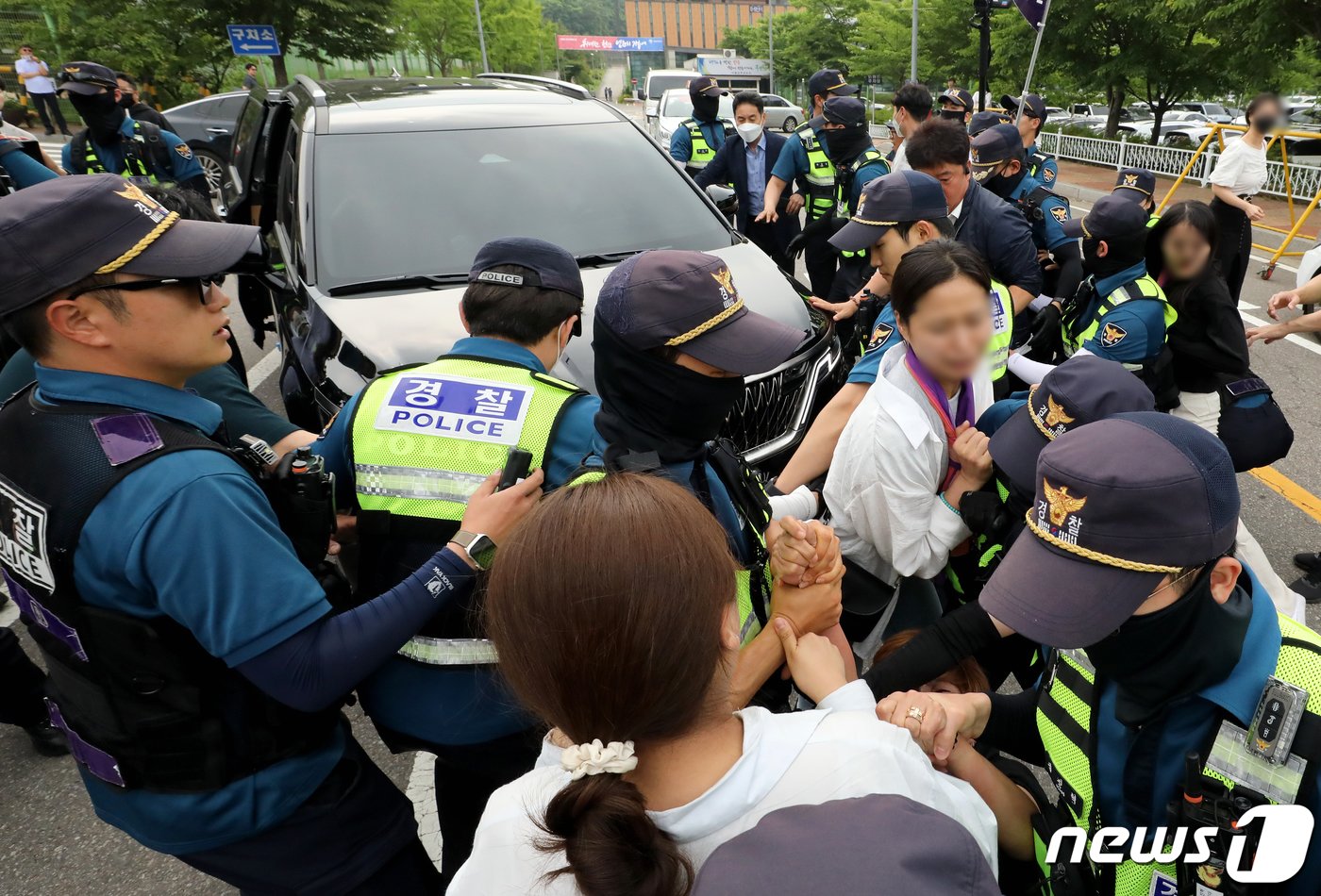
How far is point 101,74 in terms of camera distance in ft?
18.9

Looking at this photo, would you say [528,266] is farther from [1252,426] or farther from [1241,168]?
[1241,168]

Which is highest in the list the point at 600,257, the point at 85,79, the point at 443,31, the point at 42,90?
the point at 443,31

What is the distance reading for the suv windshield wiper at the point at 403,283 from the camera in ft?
11.1

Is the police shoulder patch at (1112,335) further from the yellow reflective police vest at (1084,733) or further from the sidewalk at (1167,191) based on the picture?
the sidewalk at (1167,191)

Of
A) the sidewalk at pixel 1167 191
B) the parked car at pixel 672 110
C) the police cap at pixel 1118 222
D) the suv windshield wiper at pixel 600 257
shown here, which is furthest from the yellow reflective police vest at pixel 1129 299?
the parked car at pixel 672 110

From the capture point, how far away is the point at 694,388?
5.28 ft

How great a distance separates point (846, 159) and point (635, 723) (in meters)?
5.31

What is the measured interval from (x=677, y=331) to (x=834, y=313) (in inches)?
112

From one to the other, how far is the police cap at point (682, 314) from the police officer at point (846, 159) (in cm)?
354

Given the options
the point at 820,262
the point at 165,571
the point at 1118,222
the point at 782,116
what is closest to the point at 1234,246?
the point at 820,262

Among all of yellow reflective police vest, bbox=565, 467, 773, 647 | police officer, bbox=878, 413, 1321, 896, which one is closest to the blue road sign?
yellow reflective police vest, bbox=565, 467, 773, 647

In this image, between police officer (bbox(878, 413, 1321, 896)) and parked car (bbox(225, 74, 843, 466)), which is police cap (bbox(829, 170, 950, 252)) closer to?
parked car (bbox(225, 74, 843, 466))

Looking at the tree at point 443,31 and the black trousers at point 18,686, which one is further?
the tree at point 443,31

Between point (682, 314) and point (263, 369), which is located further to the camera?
point (263, 369)
